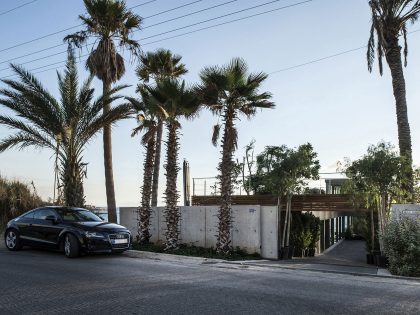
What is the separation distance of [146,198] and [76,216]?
4.95 metres

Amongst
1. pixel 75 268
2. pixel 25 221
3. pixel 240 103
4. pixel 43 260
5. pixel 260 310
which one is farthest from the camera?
pixel 240 103

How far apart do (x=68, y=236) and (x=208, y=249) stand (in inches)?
225

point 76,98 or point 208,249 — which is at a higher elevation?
point 76,98

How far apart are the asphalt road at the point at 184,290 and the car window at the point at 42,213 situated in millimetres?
2421

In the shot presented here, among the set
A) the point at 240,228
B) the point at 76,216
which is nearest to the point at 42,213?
the point at 76,216

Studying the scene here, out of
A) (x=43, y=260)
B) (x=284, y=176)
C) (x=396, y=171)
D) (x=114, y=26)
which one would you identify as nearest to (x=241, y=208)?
(x=284, y=176)

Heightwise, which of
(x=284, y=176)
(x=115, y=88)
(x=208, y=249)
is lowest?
(x=208, y=249)

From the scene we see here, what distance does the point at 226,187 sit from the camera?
17125 millimetres

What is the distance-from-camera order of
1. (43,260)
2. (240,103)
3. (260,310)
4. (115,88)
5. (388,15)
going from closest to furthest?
(260,310), (43,260), (240,103), (388,15), (115,88)

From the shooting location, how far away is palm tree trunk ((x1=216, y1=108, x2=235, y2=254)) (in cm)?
1686

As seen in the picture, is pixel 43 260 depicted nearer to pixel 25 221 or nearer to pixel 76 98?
pixel 25 221

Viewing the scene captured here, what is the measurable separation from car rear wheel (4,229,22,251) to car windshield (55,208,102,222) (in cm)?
191

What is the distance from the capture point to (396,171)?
14.9 m

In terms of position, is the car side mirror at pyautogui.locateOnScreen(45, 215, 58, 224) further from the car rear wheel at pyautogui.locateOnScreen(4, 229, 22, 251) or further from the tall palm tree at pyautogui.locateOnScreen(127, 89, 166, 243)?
the tall palm tree at pyautogui.locateOnScreen(127, 89, 166, 243)
